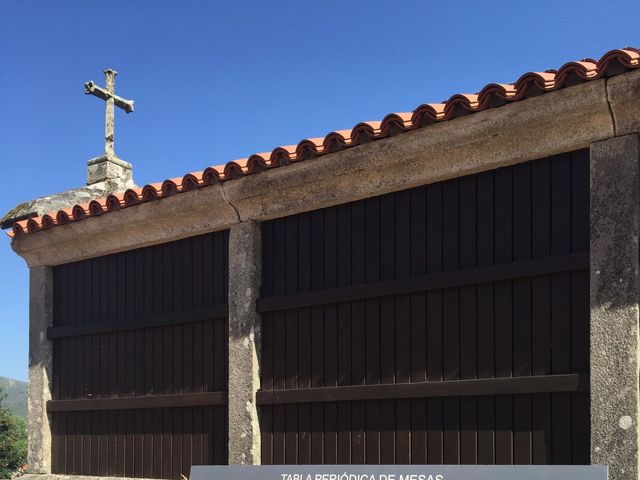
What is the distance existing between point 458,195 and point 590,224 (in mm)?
1055

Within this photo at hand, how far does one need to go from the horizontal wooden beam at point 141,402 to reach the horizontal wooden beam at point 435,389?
0.59 meters

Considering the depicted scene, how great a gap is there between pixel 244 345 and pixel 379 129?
2222 mm

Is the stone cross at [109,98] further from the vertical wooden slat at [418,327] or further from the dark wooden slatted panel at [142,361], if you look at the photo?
the vertical wooden slat at [418,327]

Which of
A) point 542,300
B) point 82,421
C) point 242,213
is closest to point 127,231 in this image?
point 242,213

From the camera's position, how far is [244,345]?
775cm

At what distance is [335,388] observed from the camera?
23.3 ft

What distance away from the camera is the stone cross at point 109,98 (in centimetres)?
1128

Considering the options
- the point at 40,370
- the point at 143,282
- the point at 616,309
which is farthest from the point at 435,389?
the point at 40,370

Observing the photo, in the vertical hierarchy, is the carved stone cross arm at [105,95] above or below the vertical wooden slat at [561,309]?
above

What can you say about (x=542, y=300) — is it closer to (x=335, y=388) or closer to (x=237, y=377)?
(x=335, y=388)

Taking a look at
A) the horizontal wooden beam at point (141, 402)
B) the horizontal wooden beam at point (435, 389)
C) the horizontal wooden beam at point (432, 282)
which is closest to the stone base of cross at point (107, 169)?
the horizontal wooden beam at point (141, 402)

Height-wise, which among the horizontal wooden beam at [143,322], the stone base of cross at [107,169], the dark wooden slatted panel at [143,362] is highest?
the stone base of cross at [107,169]

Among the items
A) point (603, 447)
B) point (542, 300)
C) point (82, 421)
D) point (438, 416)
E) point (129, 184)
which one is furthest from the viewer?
point (129, 184)

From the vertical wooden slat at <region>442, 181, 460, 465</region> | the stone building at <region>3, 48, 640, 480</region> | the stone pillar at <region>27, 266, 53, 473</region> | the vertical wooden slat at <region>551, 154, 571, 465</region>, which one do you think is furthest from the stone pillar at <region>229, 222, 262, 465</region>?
the stone pillar at <region>27, 266, 53, 473</region>
